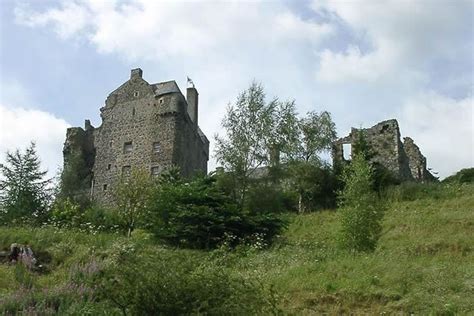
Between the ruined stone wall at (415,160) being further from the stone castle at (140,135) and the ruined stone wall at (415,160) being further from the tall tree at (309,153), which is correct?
the stone castle at (140,135)

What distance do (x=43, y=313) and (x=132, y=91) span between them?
125ft

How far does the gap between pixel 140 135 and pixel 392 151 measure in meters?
17.5

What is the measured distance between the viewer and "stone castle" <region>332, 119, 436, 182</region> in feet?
137

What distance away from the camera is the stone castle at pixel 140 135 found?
148 ft

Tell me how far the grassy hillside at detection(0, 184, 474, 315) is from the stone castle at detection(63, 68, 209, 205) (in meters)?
20.6

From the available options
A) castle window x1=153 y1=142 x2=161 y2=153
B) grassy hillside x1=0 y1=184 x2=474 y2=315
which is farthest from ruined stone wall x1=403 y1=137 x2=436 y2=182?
grassy hillside x1=0 y1=184 x2=474 y2=315

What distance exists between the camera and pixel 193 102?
49.8 meters

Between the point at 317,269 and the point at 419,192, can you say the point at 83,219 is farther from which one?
the point at 317,269

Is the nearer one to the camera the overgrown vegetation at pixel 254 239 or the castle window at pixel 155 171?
the overgrown vegetation at pixel 254 239

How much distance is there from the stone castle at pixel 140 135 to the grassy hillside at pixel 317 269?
2057cm

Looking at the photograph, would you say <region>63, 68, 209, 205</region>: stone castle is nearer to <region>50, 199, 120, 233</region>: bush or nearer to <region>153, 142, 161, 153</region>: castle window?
<region>153, 142, 161, 153</region>: castle window

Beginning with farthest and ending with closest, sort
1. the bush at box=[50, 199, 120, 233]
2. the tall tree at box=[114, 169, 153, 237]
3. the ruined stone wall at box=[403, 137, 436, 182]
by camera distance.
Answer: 1. the ruined stone wall at box=[403, 137, 436, 182]
2. the tall tree at box=[114, 169, 153, 237]
3. the bush at box=[50, 199, 120, 233]

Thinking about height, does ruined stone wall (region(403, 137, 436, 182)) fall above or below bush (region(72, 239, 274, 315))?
above

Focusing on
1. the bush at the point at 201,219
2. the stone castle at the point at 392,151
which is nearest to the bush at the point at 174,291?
the bush at the point at 201,219
